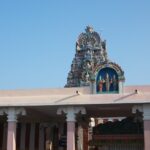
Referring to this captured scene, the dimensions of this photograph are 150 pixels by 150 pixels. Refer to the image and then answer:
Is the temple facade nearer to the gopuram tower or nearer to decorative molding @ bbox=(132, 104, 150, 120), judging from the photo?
decorative molding @ bbox=(132, 104, 150, 120)

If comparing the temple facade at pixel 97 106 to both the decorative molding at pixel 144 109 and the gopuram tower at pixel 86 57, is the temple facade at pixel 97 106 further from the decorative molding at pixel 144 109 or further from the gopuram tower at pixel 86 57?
the gopuram tower at pixel 86 57

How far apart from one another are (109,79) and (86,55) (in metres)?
38.1

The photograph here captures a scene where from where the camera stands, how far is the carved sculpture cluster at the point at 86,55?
56.6 metres

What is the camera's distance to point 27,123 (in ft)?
88.5

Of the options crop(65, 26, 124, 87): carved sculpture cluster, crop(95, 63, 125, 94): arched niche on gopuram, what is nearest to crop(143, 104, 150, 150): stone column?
crop(95, 63, 125, 94): arched niche on gopuram

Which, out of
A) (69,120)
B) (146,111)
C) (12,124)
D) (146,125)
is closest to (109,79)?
(146,111)

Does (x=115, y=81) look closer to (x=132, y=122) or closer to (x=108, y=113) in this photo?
(x=132, y=122)

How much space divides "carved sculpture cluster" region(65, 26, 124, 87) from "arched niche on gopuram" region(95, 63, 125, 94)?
34986 millimetres

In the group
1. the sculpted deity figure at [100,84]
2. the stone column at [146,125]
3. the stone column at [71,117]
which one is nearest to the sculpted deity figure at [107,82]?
the sculpted deity figure at [100,84]

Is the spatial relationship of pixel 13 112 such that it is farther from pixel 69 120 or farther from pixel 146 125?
pixel 146 125

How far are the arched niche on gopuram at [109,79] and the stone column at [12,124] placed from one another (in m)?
4.76

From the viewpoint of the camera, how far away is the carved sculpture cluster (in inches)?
2228

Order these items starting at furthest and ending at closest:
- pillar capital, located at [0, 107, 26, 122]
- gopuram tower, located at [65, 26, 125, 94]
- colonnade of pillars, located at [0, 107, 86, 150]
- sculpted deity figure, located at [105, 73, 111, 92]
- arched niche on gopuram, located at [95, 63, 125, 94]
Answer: gopuram tower, located at [65, 26, 125, 94] < pillar capital, located at [0, 107, 26, 122] < sculpted deity figure, located at [105, 73, 111, 92] < arched niche on gopuram, located at [95, 63, 125, 94] < colonnade of pillars, located at [0, 107, 86, 150]

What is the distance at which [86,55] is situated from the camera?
57969 millimetres
